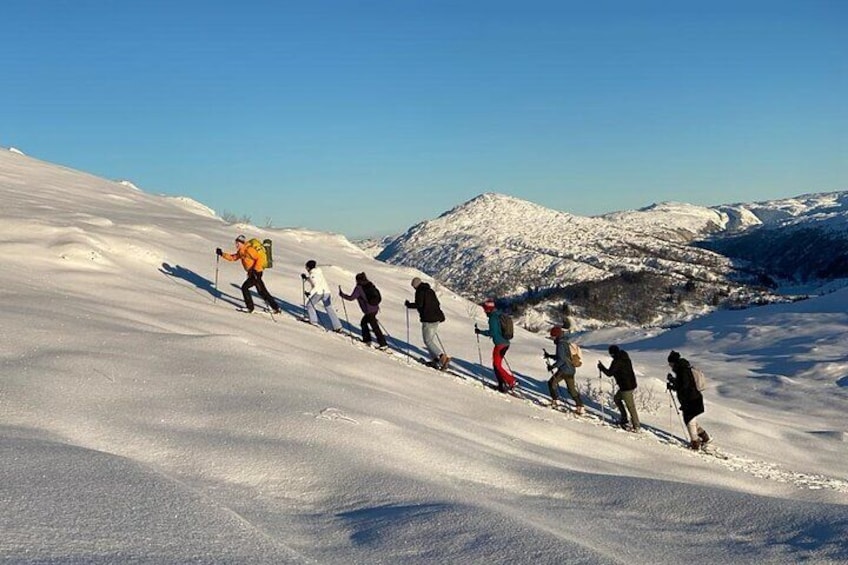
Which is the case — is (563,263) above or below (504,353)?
above

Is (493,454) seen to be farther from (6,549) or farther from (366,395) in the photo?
(6,549)

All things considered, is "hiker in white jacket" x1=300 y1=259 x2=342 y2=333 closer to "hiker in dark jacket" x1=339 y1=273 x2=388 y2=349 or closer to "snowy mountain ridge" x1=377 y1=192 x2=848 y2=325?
"hiker in dark jacket" x1=339 y1=273 x2=388 y2=349

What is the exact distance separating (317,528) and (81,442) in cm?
272

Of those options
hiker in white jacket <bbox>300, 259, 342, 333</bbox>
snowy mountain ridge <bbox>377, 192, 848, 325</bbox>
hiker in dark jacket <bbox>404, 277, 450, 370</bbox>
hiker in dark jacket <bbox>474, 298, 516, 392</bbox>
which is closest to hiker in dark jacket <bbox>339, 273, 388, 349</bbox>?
hiker in white jacket <bbox>300, 259, 342, 333</bbox>

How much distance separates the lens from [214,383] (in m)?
9.66

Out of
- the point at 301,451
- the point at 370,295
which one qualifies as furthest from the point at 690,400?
the point at 301,451

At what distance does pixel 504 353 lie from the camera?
1620 cm

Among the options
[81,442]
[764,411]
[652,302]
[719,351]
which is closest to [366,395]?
[81,442]

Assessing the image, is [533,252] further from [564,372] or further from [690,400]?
[690,400]

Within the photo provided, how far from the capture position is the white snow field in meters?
5.07

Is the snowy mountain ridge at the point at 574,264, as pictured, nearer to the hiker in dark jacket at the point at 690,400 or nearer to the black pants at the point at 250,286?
the hiker in dark jacket at the point at 690,400

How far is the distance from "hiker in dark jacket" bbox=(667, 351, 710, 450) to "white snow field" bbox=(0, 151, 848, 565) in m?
0.49

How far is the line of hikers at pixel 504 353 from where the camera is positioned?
15109 millimetres

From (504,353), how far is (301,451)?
9184 millimetres
